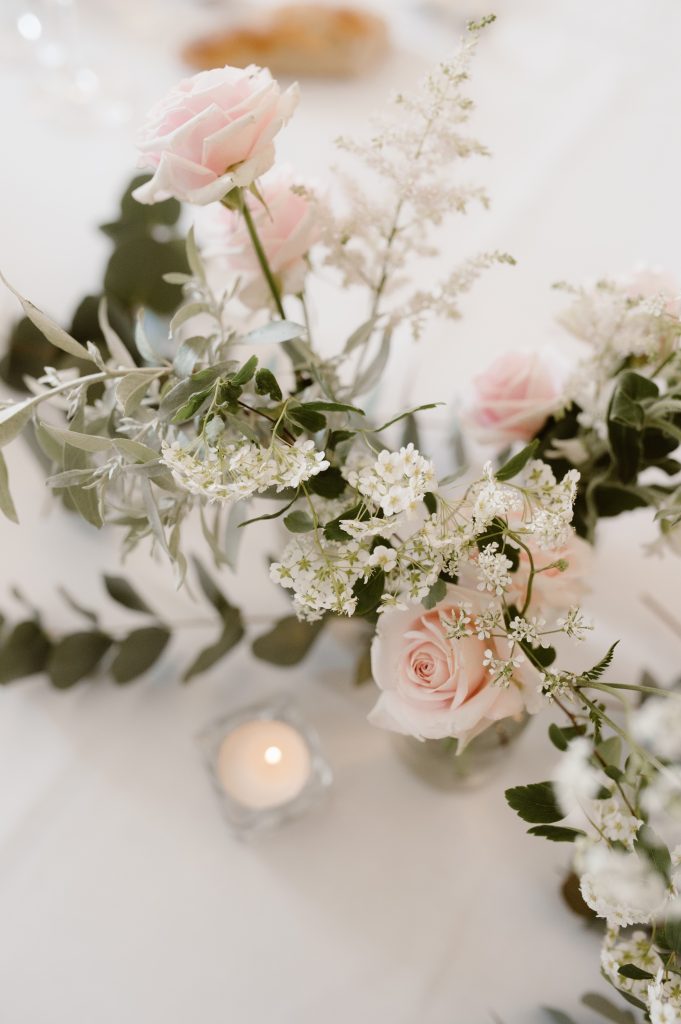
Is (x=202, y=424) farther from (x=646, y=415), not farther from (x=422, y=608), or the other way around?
(x=646, y=415)

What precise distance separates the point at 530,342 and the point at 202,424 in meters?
0.58

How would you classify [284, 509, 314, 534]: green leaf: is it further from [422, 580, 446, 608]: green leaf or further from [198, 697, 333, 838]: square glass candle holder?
[198, 697, 333, 838]: square glass candle holder

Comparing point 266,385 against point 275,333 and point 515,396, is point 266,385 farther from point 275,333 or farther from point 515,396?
point 515,396

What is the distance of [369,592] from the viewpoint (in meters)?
0.40

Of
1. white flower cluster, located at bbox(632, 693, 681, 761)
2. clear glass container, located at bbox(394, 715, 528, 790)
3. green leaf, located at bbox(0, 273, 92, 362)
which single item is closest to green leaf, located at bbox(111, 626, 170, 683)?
clear glass container, located at bbox(394, 715, 528, 790)

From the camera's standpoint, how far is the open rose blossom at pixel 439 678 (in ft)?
1.31

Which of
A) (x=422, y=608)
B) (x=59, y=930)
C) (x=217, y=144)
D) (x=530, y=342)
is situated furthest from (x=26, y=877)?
(x=530, y=342)

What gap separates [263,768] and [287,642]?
91mm

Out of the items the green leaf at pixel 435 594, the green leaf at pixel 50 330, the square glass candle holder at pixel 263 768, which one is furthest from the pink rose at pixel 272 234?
the square glass candle holder at pixel 263 768

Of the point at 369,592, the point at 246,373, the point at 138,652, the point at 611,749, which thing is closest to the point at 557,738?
the point at 611,749

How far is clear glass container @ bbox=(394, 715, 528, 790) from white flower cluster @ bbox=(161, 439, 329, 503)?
0.26 m

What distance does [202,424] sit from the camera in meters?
0.39

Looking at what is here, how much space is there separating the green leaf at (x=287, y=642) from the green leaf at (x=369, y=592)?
232mm

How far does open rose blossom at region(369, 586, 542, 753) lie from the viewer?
398mm
